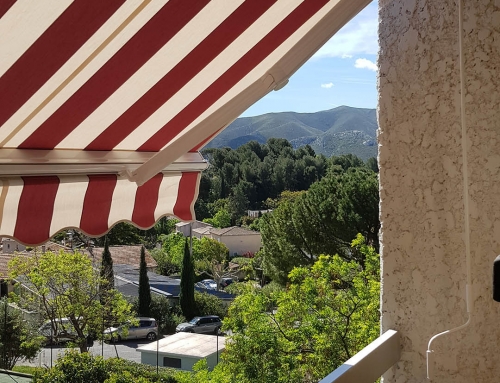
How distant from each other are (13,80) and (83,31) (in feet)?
0.80

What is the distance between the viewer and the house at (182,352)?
2484 cm

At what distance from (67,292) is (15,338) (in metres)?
3.94

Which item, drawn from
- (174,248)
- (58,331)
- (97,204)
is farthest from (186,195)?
(174,248)

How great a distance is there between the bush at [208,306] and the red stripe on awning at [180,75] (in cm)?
3009

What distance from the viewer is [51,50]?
1.63 metres

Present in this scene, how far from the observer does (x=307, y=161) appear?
166 ft

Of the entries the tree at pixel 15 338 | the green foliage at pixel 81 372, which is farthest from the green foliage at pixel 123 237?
the green foliage at pixel 81 372

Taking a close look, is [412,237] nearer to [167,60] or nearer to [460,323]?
[460,323]

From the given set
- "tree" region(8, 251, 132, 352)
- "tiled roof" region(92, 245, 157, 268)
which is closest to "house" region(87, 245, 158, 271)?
"tiled roof" region(92, 245, 157, 268)

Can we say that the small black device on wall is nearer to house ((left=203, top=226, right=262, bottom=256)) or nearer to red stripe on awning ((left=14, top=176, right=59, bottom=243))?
→ red stripe on awning ((left=14, top=176, right=59, bottom=243))

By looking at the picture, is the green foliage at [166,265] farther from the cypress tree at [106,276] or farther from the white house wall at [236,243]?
the cypress tree at [106,276]

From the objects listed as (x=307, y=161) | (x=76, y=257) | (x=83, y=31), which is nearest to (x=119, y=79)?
(x=83, y=31)

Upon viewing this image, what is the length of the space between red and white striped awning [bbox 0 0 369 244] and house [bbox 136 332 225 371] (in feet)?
75.9

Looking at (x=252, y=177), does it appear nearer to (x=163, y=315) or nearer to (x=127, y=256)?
(x=127, y=256)
